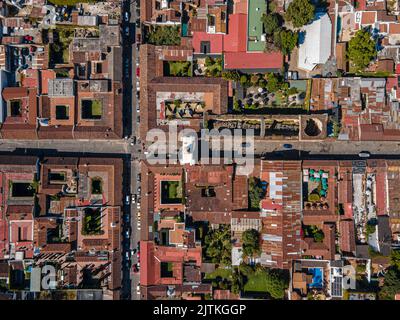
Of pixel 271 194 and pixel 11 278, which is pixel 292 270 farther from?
pixel 11 278

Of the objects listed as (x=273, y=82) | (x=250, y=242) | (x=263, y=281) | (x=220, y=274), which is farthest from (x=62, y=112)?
(x=263, y=281)

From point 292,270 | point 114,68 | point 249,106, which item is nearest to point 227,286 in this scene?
point 292,270

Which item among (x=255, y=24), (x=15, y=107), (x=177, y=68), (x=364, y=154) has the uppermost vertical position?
(x=255, y=24)

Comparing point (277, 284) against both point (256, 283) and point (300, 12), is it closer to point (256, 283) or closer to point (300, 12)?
point (256, 283)

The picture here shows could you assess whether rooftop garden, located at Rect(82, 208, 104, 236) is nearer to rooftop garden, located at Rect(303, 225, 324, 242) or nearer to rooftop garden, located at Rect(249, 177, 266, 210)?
rooftop garden, located at Rect(249, 177, 266, 210)

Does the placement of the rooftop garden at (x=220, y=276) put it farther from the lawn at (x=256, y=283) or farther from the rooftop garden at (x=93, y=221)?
the rooftop garden at (x=93, y=221)

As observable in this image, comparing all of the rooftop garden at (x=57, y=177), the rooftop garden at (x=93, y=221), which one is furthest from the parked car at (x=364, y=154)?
the rooftop garden at (x=57, y=177)

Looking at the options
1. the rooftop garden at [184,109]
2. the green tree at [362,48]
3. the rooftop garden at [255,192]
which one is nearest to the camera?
the green tree at [362,48]

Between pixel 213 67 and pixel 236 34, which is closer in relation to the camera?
pixel 236 34
